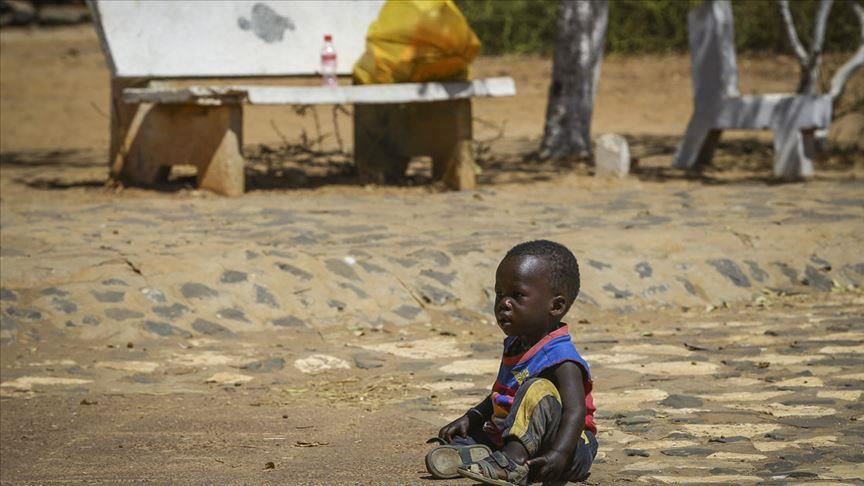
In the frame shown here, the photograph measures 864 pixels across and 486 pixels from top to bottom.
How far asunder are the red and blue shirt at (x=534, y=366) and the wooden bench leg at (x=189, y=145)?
5.04 meters

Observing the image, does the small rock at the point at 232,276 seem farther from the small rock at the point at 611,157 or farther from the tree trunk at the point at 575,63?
the tree trunk at the point at 575,63

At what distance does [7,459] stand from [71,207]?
407 cm

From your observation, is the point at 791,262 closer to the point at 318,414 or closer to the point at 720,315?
the point at 720,315

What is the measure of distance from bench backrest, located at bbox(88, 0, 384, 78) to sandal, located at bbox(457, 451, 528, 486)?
5830 mm

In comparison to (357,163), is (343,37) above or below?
above

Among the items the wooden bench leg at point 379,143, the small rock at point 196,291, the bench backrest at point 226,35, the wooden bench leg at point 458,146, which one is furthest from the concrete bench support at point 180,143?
the small rock at point 196,291

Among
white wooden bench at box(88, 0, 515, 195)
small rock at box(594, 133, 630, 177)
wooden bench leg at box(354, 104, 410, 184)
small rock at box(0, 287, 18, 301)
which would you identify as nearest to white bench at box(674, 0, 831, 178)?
small rock at box(594, 133, 630, 177)

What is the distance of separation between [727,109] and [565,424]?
6705 millimetres

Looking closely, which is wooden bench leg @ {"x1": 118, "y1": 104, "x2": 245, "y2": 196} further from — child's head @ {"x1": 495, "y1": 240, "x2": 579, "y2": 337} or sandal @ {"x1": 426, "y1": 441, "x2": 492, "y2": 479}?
sandal @ {"x1": 426, "y1": 441, "x2": 492, "y2": 479}

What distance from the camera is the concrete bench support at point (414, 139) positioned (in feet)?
28.6

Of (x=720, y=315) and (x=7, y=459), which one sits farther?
(x=720, y=315)

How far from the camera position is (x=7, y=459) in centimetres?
393

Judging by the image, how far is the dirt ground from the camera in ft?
12.5

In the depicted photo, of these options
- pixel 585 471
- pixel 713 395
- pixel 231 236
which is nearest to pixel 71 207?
pixel 231 236
